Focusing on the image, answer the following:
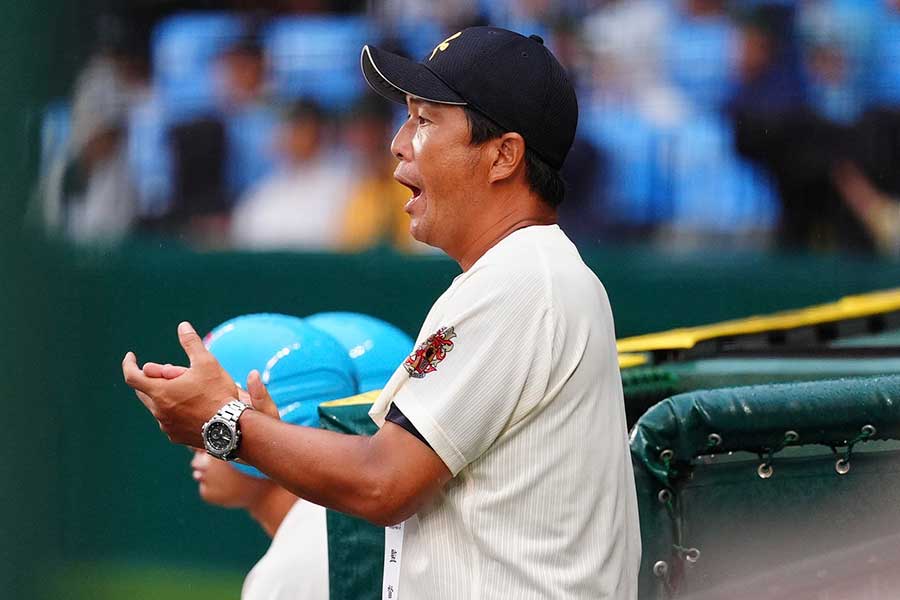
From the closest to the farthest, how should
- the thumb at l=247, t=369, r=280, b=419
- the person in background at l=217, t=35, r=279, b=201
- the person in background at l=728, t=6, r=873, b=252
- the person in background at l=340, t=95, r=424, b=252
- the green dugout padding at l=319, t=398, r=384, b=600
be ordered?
the thumb at l=247, t=369, r=280, b=419
the green dugout padding at l=319, t=398, r=384, b=600
the person in background at l=728, t=6, r=873, b=252
the person in background at l=340, t=95, r=424, b=252
the person in background at l=217, t=35, r=279, b=201

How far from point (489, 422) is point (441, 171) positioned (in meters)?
0.40

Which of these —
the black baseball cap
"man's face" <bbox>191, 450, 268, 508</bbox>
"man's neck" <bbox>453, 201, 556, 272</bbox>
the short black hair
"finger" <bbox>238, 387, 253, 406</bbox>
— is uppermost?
the black baseball cap

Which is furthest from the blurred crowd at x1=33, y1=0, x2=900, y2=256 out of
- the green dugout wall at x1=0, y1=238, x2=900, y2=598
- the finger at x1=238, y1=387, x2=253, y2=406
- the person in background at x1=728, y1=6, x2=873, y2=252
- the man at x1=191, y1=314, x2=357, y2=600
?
the finger at x1=238, y1=387, x2=253, y2=406

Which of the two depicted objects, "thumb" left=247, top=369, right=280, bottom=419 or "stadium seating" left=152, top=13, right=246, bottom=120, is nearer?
"thumb" left=247, top=369, right=280, bottom=419

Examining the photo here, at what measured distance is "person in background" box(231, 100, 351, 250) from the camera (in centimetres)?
616

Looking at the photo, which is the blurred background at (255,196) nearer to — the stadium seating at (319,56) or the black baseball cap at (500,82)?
the stadium seating at (319,56)

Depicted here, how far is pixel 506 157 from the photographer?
214 cm

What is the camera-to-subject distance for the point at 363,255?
6.11 m

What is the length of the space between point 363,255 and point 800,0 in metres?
2.00

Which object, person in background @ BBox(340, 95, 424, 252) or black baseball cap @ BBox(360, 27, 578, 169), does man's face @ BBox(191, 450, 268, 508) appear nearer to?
black baseball cap @ BBox(360, 27, 578, 169)

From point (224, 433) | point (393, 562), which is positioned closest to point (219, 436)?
point (224, 433)

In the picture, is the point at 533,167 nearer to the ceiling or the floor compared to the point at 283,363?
nearer to the ceiling

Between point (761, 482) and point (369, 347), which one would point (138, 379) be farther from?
point (369, 347)

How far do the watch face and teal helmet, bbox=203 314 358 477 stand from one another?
126 centimetres
